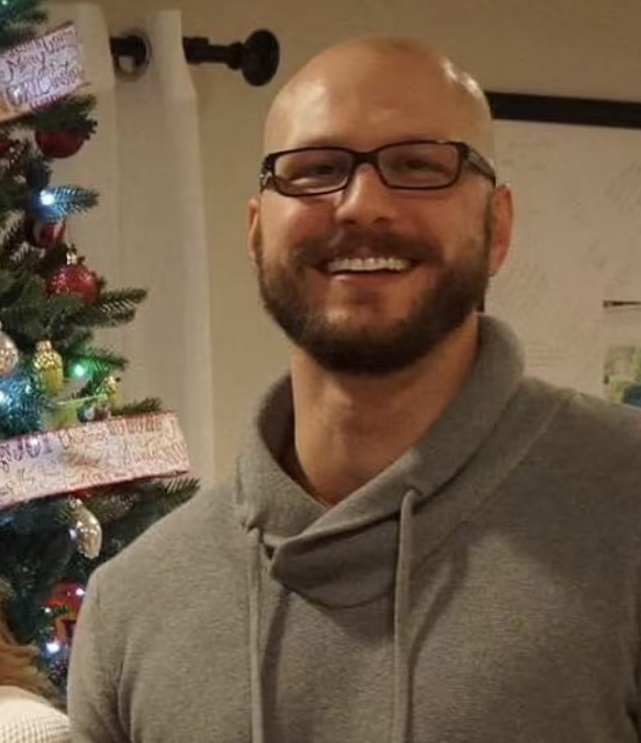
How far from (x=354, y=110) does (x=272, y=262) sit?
138mm

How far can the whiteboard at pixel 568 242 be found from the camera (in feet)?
9.36

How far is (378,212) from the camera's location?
1.17 metres

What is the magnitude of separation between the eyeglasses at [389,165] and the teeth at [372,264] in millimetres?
60

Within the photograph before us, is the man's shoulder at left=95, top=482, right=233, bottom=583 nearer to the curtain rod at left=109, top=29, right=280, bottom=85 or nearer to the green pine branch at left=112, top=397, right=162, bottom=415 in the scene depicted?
the green pine branch at left=112, top=397, right=162, bottom=415

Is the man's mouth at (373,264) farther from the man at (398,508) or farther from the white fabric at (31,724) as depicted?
the white fabric at (31,724)

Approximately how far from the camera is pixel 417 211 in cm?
117

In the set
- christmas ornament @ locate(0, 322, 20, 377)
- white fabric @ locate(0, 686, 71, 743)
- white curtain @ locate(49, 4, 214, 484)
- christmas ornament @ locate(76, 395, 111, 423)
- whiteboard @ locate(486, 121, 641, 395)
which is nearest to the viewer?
white fabric @ locate(0, 686, 71, 743)

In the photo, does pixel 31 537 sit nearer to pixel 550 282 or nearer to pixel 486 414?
pixel 486 414

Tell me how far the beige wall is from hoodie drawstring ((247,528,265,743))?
139 cm

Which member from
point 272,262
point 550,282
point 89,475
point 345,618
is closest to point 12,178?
point 89,475

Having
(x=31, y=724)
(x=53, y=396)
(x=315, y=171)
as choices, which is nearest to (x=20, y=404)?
(x=53, y=396)

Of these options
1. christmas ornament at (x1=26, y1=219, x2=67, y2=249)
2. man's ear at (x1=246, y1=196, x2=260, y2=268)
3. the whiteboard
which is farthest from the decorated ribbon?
the whiteboard

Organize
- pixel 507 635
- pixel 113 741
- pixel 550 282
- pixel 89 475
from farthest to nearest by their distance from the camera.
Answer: pixel 550 282 → pixel 89 475 → pixel 113 741 → pixel 507 635

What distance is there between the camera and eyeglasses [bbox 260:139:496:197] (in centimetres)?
118
